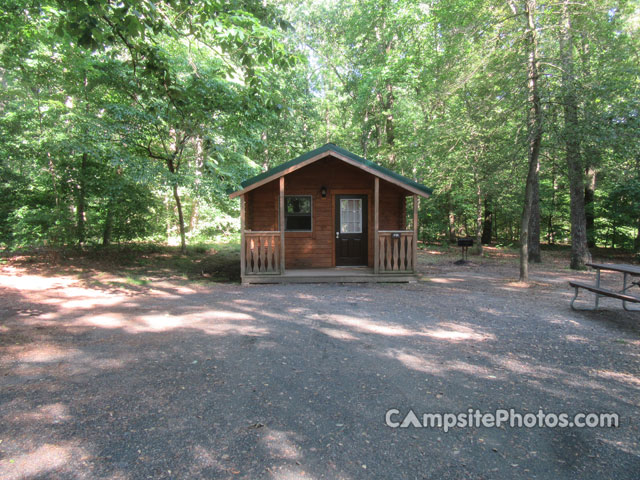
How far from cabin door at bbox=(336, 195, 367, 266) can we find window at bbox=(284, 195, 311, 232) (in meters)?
0.93

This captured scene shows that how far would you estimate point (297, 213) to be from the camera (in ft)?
33.1

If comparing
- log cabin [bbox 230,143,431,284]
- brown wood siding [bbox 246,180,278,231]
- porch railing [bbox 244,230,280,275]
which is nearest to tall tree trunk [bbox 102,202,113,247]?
brown wood siding [bbox 246,180,278,231]

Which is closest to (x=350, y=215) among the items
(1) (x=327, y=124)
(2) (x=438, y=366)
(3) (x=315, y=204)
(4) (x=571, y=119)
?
(3) (x=315, y=204)

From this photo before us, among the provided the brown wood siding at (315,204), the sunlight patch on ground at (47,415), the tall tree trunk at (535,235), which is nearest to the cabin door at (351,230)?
the brown wood siding at (315,204)

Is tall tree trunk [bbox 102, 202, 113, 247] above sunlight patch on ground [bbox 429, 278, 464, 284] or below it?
above

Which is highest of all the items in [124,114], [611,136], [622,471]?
[124,114]

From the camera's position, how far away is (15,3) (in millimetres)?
6266

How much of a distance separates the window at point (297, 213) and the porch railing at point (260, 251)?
4.08ft

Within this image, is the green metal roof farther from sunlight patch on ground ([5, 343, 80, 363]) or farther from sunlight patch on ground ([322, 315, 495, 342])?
sunlight patch on ground ([5, 343, 80, 363])

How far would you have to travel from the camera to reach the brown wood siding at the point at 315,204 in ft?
32.8

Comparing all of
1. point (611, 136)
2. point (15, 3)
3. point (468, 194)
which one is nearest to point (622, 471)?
point (611, 136)

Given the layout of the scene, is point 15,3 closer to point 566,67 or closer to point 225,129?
point 225,129

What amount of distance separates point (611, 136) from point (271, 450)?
28.8 feet

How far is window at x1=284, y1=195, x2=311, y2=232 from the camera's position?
1006 cm
